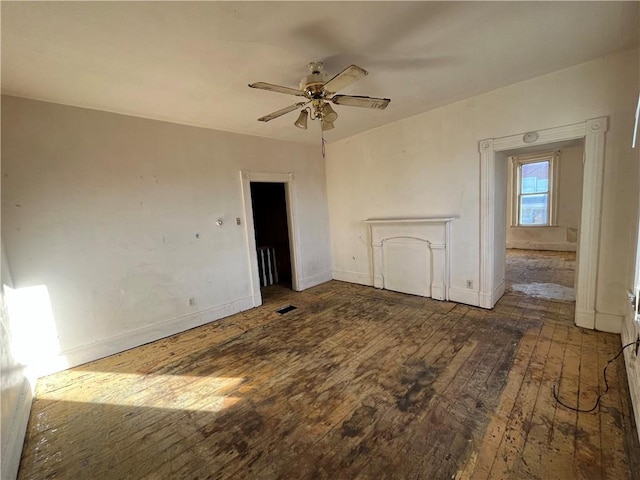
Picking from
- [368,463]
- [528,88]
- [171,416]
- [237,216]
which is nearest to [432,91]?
[528,88]

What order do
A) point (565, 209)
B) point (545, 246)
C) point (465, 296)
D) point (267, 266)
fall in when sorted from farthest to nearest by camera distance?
1. point (545, 246)
2. point (565, 209)
3. point (267, 266)
4. point (465, 296)

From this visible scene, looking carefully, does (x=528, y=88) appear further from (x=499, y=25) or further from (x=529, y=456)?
(x=529, y=456)

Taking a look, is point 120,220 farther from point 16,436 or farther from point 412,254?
point 412,254

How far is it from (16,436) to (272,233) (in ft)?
15.9

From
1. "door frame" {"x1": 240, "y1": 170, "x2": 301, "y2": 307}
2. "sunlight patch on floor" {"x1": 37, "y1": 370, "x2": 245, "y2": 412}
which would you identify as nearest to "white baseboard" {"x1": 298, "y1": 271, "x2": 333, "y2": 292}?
"door frame" {"x1": 240, "y1": 170, "x2": 301, "y2": 307}

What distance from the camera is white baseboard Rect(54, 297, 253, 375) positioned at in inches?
109

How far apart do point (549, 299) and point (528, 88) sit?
8.82 feet

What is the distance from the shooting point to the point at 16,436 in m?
1.72

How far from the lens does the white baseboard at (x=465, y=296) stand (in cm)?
352

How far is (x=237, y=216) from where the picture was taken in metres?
3.90

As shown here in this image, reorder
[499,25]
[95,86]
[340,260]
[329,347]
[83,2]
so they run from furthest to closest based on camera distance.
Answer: [340,260] < [329,347] < [95,86] < [499,25] < [83,2]

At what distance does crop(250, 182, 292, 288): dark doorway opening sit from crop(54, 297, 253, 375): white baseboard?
5.19 feet

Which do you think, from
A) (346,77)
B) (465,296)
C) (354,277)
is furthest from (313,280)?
(346,77)

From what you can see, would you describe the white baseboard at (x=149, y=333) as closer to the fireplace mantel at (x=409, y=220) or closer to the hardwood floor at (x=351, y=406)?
the hardwood floor at (x=351, y=406)
